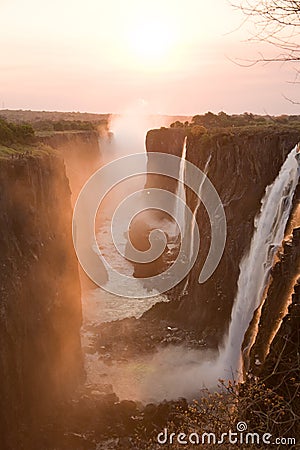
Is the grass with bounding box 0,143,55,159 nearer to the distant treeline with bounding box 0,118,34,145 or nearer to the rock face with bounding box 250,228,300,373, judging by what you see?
the distant treeline with bounding box 0,118,34,145

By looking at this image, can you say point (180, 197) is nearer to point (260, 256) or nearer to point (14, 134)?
point (14, 134)

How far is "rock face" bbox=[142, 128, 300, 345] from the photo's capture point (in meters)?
24.5

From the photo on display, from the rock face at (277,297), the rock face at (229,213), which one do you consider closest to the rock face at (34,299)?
the rock face at (277,297)

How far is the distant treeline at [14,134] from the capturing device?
845 inches

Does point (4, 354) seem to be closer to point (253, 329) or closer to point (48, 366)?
point (48, 366)

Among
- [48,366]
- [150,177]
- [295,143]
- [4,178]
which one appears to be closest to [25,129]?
[4,178]

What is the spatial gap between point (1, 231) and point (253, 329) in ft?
30.4

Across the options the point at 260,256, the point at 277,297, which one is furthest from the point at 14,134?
the point at 277,297

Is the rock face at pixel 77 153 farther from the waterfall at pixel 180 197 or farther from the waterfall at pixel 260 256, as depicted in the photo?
the waterfall at pixel 260 256

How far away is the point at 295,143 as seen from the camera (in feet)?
78.3

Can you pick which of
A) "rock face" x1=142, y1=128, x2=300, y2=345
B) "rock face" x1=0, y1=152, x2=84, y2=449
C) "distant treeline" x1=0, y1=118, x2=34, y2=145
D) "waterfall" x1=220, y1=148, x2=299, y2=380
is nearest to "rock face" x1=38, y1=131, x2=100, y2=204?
"rock face" x1=142, y1=128, x2=300, y2=345

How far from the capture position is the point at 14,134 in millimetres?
22750

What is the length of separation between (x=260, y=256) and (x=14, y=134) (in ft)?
38.8

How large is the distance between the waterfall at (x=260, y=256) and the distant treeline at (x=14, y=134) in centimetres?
1095
